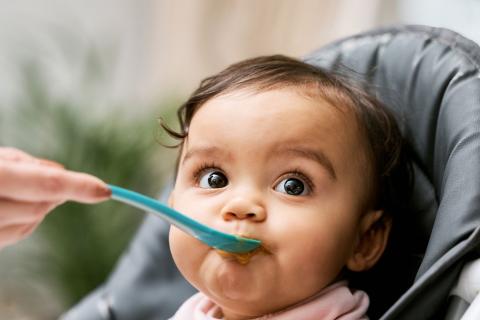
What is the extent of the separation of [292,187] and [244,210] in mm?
80

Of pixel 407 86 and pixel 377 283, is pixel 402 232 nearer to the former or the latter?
pixel 377 283

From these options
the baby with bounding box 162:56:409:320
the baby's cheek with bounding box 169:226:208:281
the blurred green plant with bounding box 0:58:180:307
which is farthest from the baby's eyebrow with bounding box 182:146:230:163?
the blurred green plant with bounding box 0:58:180:307

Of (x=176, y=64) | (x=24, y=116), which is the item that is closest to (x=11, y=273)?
(x=24, y=116)

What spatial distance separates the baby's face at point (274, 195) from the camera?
0.94 meters

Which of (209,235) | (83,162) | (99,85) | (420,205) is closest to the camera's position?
(209,235)

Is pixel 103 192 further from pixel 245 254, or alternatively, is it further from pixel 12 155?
pixel 245 254

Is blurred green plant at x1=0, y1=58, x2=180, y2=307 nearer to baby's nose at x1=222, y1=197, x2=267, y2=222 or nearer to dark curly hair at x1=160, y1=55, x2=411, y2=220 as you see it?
dark curly hair at x1=160, y1=55, x2=411, y2=220

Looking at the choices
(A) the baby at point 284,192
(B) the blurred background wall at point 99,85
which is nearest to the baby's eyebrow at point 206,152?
(A) the baby at point 284,192

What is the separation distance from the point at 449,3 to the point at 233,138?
3.60 ft

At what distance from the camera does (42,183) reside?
74 centimetres

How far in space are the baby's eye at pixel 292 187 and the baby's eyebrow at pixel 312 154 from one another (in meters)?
0.03

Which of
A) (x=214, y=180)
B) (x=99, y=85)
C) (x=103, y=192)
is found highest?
(x=103, y=192)

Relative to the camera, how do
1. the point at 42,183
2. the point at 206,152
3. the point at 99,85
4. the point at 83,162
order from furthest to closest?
the point at 99,85
the point at 83,162
the point at 206,152
the point at 42,183

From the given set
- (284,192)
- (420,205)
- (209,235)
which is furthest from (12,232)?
(420,205)
